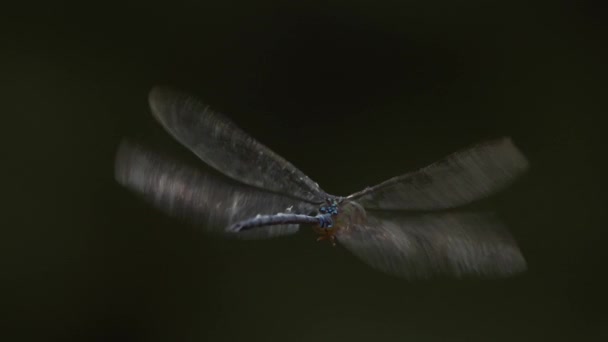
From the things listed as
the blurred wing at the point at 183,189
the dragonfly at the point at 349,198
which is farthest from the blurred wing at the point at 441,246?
the blurred wing at the point at 183,189

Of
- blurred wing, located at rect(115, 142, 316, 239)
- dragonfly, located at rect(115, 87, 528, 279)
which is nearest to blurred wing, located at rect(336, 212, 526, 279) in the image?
dragonfly, located at rect(115, 87, 528, 279)

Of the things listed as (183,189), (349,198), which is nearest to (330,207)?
(349,198)

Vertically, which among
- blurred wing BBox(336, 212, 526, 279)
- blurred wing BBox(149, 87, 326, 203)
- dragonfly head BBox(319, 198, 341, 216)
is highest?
blurred wing BBox(149, 87, 326, 203)

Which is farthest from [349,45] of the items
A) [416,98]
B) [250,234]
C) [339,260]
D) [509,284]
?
[250,234]

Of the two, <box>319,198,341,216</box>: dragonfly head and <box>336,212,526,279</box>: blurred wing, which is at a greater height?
<box>319,198,341,216</box>: dragonfly head

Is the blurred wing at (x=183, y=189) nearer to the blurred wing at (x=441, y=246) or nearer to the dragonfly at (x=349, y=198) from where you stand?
the dragonfly at (x=349, y=198)

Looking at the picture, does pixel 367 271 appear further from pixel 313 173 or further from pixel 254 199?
pixel 254 199

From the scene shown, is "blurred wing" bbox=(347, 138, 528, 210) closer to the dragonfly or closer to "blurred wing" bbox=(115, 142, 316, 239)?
the dragonfly
